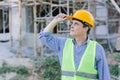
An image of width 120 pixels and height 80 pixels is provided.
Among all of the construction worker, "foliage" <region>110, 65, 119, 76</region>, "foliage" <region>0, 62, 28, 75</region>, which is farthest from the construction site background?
the construction worker

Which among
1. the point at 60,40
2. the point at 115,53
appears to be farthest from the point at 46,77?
the point at 60,40

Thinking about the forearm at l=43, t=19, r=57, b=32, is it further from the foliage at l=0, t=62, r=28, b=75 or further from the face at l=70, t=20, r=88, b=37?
the foliage at l=0, t=62, r=28, b=75

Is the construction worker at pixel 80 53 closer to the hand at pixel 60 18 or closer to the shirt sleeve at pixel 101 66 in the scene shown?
the shirt sleeve at pixel 101 66

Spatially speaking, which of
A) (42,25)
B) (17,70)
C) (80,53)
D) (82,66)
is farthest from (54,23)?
(42,25)

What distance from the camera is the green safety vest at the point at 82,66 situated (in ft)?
13.1

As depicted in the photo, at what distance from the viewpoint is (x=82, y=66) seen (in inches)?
158

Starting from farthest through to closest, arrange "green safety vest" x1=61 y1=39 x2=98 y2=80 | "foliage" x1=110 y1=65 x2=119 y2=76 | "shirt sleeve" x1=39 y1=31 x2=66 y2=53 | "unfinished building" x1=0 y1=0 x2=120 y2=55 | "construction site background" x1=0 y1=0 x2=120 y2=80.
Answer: "unfinished building" x1=0 y1=0 x2=120 y2=55 → "construction site background" x1=0 y1=0 x2=120 y2=80 → "foliage" x1=110 y1=65 x2=119 y2=76 → "shirt sleeve" x1=39 y1=31 x2=66 y2=53 → "green safety vest" x1=61 y1=39 x2=98 y2=80

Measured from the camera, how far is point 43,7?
45.9 feet

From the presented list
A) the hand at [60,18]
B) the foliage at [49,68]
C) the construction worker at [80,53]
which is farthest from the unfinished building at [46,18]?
the construction worker at [80,53]

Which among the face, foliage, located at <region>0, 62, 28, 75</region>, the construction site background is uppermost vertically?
the face

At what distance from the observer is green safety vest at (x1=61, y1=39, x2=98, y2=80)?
4004 mm

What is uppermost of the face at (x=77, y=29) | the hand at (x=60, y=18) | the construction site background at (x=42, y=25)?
the hand at (x=60, y=18)

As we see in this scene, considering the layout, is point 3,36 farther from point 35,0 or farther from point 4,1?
point 35,0

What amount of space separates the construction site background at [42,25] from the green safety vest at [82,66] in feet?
25.6
